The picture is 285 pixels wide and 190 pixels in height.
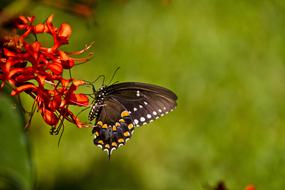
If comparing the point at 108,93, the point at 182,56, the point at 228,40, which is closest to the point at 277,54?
the point at 228,40

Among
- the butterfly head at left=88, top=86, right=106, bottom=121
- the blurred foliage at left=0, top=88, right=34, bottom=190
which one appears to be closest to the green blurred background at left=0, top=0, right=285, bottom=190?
Result: the butterfly head at left=88, top=86, right=106, bottom=121

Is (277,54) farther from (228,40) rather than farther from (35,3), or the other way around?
Result: (35,3)

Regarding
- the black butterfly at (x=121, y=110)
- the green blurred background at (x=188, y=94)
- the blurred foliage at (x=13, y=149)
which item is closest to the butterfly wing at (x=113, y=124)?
the black butterfly at (x=121, y=110)

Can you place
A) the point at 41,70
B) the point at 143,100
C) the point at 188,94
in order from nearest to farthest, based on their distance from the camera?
1. the point at 41,70
2. the point at 143,100
3. the point at 188,94

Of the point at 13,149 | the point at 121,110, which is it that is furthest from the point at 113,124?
the point at 13,149

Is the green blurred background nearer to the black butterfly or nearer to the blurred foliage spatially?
the black butterfly

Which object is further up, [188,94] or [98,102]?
[188,94]

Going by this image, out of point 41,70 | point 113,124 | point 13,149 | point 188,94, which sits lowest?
point 13,149

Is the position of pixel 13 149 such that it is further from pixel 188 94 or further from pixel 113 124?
pixel 188 94
